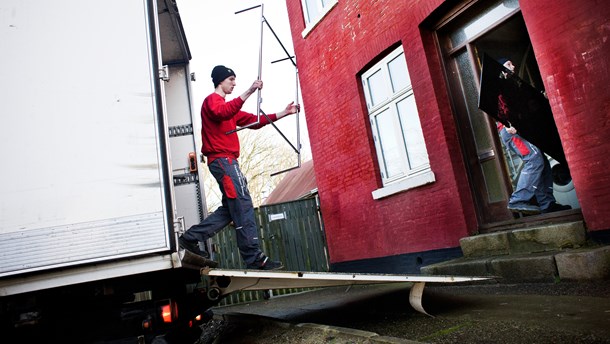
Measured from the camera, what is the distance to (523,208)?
514 cm

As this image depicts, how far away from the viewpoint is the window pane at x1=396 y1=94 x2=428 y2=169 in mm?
6500

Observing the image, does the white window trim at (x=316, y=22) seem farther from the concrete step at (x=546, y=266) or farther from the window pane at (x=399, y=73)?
the concrete step at (x=546, y=266)

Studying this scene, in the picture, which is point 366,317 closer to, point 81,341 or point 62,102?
point 81,341

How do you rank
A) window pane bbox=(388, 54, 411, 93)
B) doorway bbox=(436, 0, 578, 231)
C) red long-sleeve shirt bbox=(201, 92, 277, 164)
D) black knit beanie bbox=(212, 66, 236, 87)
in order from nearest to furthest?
red long-sleeve shirt bbox=(201, 92, 277, 164) → black knit beanie bbox=(212, 66, 236, 87) → doorway bbox=(436, 0, 578, 231) → window pane bbox=(388, 54, 411, 93)

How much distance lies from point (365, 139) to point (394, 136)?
0.50 meters

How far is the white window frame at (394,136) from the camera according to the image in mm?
6461

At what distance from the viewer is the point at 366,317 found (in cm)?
365

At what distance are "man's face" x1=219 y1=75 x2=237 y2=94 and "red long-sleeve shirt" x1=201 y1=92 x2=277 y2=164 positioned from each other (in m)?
0.15

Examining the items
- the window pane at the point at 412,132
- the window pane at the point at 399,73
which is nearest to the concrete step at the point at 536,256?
the window pane at the point at 412,132

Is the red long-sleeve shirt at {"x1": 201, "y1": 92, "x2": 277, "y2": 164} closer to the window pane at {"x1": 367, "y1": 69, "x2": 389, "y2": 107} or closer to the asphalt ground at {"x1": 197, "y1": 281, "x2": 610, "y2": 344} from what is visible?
the asphalt ground at {"x1": 197, "y1": 281, "x2": 610, "y2": 344}

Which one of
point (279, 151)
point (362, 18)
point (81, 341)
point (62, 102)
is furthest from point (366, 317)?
point (279, 151)

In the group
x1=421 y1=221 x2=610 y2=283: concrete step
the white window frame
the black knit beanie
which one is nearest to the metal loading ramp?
x1=421 y1=221 x2=610 y2=283: concrete step

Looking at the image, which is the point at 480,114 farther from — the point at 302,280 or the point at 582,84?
the point at 302,280

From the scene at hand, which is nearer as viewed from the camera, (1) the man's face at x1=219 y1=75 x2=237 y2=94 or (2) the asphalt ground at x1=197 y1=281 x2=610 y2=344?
(2) the asphalt ground at x1=197 y1=281 x2=610 y2=344
